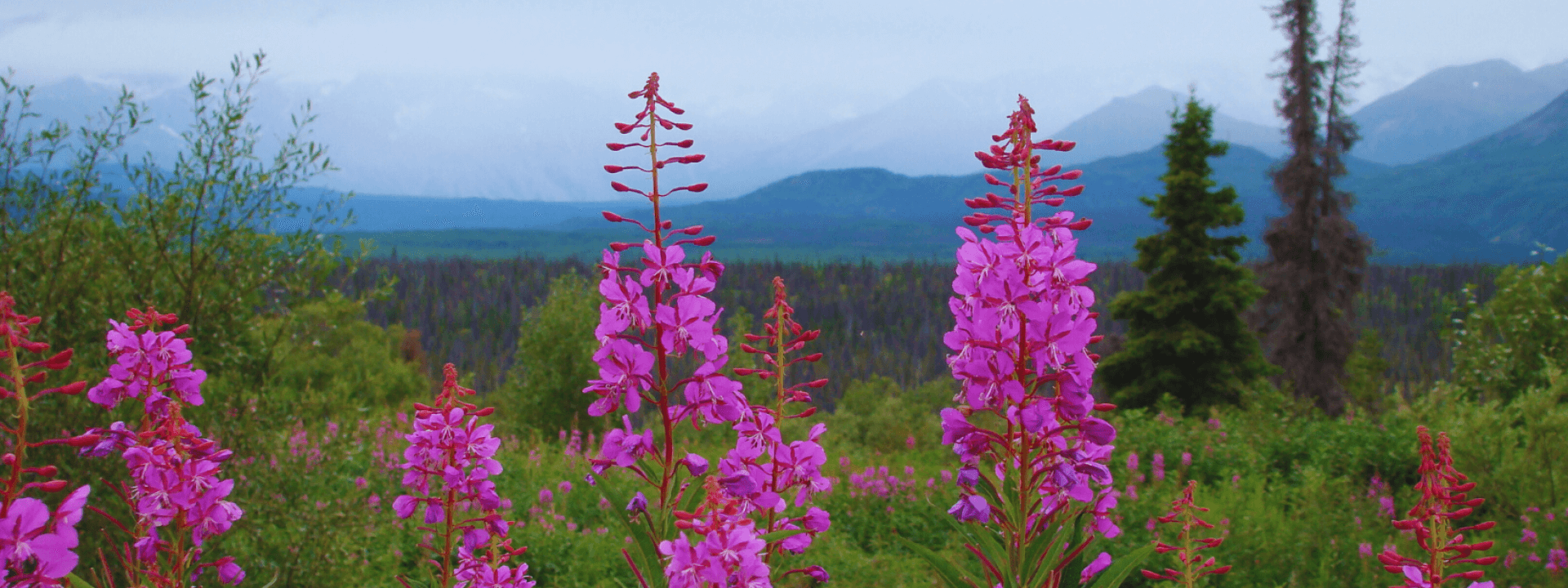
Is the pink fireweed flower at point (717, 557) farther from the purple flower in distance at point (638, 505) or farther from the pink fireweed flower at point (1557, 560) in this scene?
the pink fireweed flower at point (1557, 560)

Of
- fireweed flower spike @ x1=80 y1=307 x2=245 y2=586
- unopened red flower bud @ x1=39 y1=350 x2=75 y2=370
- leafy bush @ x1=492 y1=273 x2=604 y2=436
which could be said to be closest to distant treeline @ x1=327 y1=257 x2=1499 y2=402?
leafy bush @ x1=492 y1=273 x2=604 y2=436

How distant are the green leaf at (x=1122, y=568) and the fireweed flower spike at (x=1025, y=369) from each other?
0.09 m

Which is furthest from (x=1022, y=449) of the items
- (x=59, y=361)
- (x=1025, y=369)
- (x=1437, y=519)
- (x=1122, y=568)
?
(x=59, y=361)

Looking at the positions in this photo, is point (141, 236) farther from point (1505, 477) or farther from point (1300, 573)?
point (1505, 477)

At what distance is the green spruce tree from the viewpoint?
63.5ft

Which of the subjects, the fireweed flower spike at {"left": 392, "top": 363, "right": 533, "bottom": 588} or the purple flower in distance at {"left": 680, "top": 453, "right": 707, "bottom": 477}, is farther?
the fireweed flower spike at {"left": 392, "top": 363, "right": 533, "bottom": 588}

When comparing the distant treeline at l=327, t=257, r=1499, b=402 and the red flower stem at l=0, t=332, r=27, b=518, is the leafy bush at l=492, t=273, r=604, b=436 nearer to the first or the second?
the distant treeline at l=327, t=257, r=1499, b=402

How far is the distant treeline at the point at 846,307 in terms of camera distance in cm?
4309

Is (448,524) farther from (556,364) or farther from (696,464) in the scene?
(556,364)

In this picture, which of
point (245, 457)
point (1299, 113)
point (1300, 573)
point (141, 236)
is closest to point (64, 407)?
point (245, 457)

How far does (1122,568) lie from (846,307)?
211 ft

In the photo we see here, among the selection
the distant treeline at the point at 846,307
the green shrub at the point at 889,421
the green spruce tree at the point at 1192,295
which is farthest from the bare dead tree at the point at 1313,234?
the distant treeline at the point at 846,307

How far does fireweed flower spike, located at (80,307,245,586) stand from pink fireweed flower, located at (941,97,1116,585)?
6.42 ft

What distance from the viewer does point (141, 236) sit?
6.78 meters
